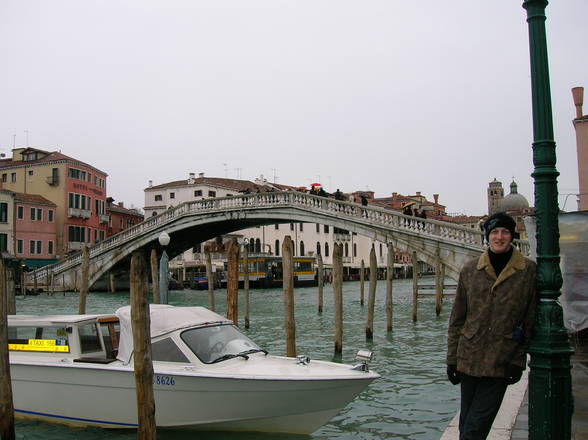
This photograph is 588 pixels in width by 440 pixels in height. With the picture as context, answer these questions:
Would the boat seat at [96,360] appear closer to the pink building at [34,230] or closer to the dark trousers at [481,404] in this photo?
the dark trousers at [481,404]

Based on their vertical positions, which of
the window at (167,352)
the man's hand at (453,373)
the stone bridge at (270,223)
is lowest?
the window at (167,352)

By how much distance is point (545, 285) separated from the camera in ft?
8.70

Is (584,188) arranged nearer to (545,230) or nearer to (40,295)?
(545,230)

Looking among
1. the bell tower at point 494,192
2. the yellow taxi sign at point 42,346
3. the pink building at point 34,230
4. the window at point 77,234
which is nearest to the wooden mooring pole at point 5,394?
the yellow taxi sign at point 42,346

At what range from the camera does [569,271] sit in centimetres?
648

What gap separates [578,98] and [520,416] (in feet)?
61.2

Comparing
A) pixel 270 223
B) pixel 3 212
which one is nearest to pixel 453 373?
pixel 270 223

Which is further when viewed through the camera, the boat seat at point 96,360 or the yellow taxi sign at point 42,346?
the yellow taxi sign at point 42,346

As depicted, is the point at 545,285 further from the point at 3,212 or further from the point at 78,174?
the point at 78,174

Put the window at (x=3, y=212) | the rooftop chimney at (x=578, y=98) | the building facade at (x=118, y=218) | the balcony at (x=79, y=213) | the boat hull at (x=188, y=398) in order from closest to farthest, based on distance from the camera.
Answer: the boat hull at (x=188, y=398) → the rooftop chimney at (x=578, y=98) → the window at (x=3, y=212) → the balcony at (x=79, y=213) → the building facade at (x=118, y=218)

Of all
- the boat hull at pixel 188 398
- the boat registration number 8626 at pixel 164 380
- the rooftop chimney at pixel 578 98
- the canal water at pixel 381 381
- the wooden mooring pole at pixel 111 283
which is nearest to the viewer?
the boat hull at pixel 188 398

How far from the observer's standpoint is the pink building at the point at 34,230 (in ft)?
98.4

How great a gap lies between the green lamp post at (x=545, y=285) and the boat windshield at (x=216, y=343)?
312 cm

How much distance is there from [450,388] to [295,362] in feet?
9.20
